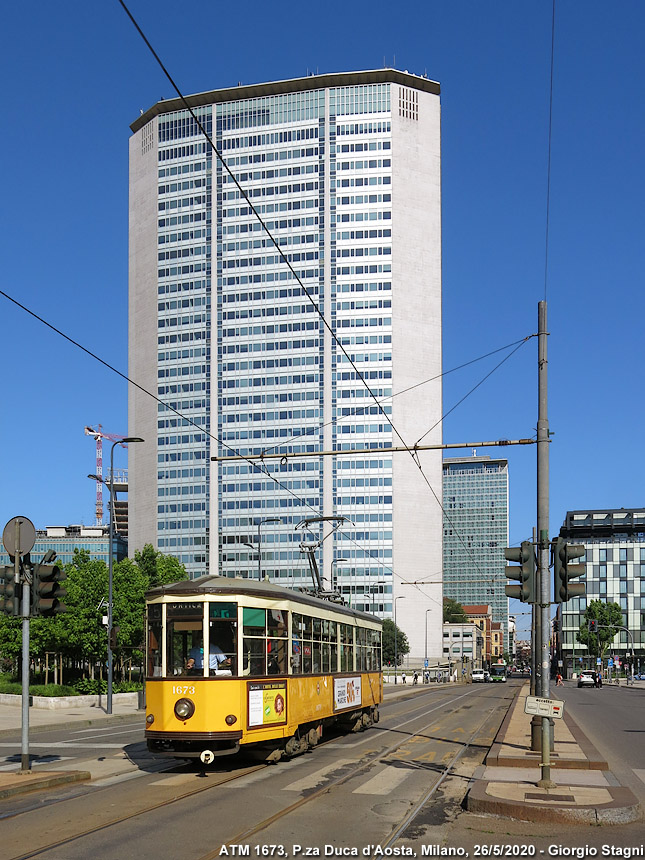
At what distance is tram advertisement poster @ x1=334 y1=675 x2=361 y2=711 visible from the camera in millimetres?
21539

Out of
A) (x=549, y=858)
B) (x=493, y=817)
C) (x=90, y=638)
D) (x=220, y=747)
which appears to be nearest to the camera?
(x=549, y=858)

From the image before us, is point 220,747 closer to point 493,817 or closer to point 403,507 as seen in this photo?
point 493,817

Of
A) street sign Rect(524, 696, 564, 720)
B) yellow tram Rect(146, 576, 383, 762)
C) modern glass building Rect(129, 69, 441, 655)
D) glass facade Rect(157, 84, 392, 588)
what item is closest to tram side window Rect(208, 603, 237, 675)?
yellow tram Rect(146, 576, 383, 762)

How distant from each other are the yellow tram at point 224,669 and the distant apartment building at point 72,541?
158852 mm

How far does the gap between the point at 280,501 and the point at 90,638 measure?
3551 inches

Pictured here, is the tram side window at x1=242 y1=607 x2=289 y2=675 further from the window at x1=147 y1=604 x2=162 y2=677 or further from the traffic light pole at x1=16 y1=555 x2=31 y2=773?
the traffic light pole at x1=16 y1=555 x2=31 y2=773

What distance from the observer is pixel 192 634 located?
15.7 meters

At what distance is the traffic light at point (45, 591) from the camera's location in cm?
1483

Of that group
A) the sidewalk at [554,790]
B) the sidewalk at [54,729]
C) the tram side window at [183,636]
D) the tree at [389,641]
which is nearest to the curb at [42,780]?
the sidewalk at [54,729]

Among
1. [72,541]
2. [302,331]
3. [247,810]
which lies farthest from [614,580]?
[247,810]

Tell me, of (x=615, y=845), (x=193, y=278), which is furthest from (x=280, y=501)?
(x=615, y=845)

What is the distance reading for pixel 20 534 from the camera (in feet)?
49.1

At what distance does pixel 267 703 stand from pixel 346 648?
6.70 metres

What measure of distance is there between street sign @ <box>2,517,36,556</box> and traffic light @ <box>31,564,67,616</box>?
38 cm
